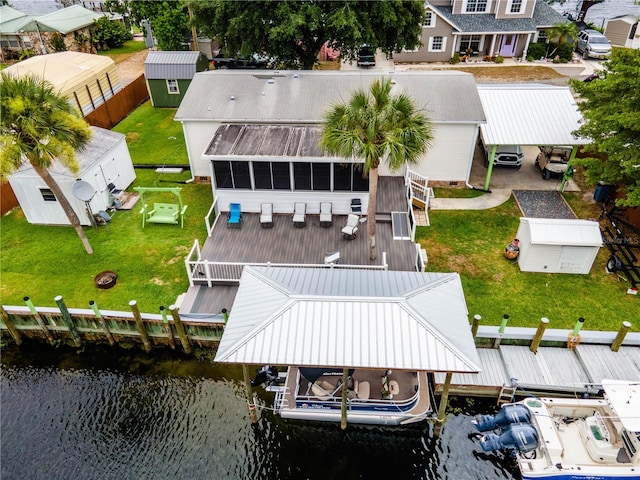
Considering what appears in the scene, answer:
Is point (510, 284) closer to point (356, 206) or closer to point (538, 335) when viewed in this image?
point (538, 335)

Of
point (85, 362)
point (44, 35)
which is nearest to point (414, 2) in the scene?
point (85, 362)

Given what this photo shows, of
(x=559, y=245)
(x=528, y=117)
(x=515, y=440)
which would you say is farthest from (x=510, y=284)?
(x=528, y=117)

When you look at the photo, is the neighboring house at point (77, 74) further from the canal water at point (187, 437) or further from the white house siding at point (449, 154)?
the white house siding at point (449, 154)

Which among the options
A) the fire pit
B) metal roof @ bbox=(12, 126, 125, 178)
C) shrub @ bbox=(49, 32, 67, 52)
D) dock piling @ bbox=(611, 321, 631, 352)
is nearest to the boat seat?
dock piling @ bbox=(611, 321, 631, 352)

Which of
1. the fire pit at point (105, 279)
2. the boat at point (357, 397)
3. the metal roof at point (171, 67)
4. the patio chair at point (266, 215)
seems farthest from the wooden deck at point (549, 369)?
the metal roof at point (171, 67)

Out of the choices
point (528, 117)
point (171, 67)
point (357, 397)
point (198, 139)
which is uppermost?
point (528, 117)

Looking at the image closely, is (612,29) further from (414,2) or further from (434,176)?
(434,176)

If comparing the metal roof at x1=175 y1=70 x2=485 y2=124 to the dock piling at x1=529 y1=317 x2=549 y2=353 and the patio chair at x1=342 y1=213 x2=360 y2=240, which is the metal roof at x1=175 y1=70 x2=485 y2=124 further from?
the dock piling at x1=529 y1=317 x2=549 y2=353
